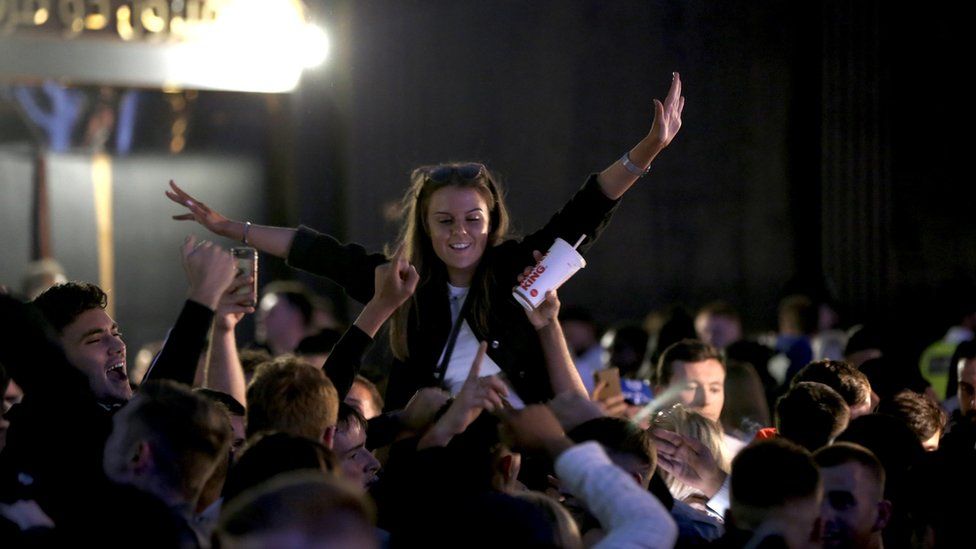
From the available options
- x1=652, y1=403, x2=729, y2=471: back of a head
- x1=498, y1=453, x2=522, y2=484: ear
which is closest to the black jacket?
x1=652, y1=403, x2=729, y2=471: back of a head

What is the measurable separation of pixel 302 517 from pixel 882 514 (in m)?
1.86

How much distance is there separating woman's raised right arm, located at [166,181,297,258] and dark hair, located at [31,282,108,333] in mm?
764

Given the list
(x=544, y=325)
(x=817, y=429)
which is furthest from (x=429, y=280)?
(x=817, y=429)

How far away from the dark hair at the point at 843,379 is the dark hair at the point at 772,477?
5.48ft

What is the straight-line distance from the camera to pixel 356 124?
11484mm

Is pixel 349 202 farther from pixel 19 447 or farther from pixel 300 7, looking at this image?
pixel 19 447

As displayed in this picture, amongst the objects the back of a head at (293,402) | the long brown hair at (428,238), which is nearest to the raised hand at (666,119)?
the long brown hair at (428,238)

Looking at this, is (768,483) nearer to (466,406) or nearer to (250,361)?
(466,406)

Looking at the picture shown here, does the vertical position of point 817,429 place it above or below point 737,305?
above

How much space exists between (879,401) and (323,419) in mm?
2491

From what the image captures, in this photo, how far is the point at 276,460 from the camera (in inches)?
121

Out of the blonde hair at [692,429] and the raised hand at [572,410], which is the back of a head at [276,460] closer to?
the raised hand at [572,410]

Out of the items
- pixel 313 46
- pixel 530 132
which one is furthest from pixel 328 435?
pixel 530 132

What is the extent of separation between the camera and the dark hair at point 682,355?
20.6 ft
